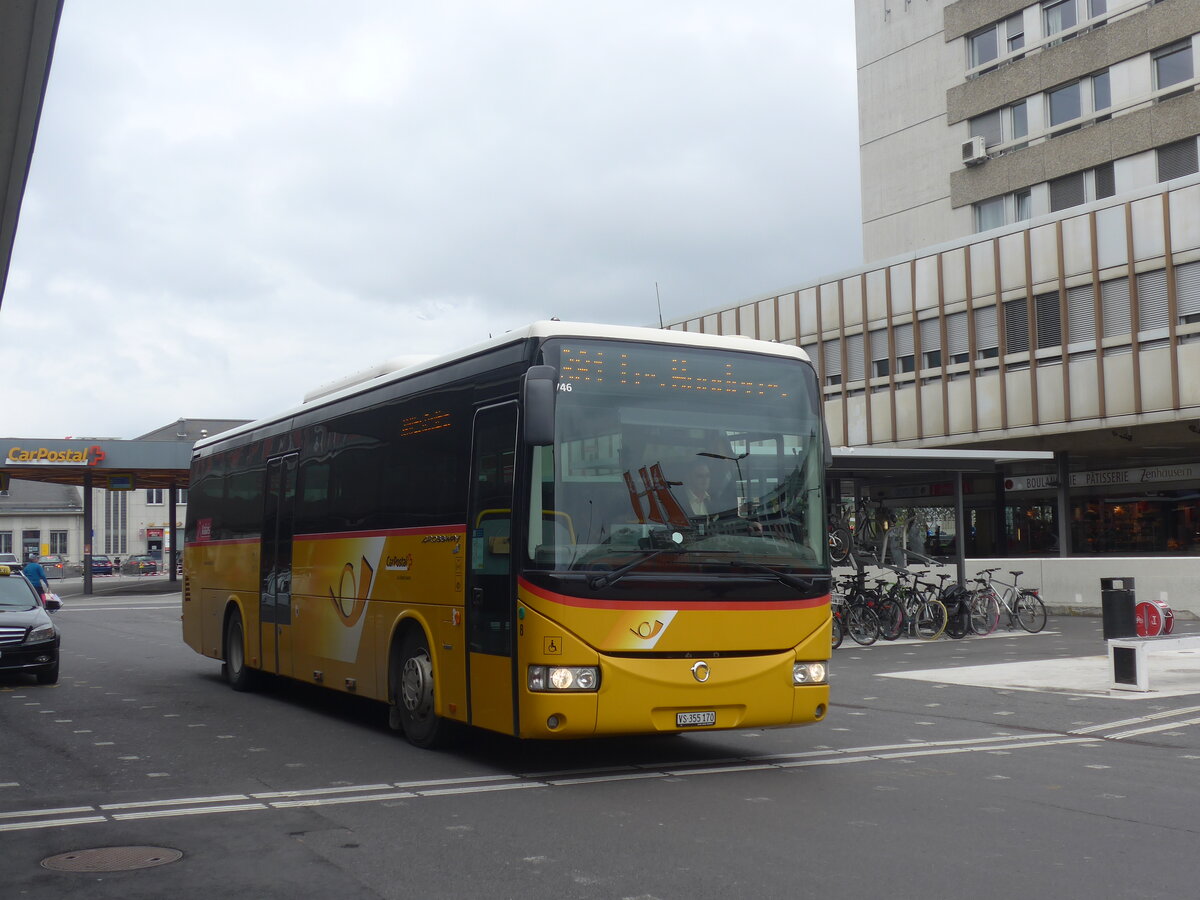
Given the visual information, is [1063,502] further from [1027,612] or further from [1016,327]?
[1027,612]

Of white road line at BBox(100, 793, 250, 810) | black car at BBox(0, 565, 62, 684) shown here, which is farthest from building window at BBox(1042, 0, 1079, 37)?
white road line at BBox(100, 793, 250, 810)

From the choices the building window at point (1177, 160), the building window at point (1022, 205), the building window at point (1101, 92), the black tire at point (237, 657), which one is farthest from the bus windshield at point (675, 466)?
the building window at point (1022, 205)

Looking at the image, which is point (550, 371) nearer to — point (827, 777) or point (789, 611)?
point (789, 611)

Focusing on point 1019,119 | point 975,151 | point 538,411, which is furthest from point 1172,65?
point 538,411

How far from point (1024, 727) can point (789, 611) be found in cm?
395

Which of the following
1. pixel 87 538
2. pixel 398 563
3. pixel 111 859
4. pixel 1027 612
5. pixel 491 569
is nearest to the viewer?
pixel 111 859

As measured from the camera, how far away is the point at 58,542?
105 meters

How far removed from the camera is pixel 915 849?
6.86m

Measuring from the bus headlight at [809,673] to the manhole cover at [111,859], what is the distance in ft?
14.5

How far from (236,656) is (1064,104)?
3468 centimetres

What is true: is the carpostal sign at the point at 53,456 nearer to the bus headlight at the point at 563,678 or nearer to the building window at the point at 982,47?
the building window at the point at 982,47

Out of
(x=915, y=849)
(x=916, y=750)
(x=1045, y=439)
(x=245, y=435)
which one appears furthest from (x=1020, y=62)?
(x=915, y=849)

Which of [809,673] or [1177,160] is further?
[1177,160]

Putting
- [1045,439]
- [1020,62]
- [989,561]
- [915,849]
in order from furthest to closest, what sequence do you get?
Answer: 1. [1020,62]
2. [1045,439]
3. [989,561]
4. [915,849]
